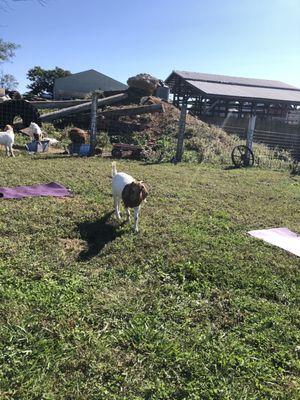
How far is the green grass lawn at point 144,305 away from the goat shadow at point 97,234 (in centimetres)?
2

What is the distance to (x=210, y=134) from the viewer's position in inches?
757

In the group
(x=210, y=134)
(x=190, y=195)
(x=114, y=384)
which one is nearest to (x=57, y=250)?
(x=114, y=384)

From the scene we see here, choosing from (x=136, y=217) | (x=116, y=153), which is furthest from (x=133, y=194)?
(x=116, y=153)

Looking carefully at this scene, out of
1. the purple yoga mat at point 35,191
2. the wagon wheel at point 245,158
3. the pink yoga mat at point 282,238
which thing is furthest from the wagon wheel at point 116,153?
the pink yoga mat at point 282,238

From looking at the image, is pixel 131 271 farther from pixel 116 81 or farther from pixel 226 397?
pixel 116 81

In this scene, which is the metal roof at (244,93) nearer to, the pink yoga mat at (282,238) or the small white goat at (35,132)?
the small white goat at (35,132)

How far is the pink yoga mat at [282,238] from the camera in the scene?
5.76 meters

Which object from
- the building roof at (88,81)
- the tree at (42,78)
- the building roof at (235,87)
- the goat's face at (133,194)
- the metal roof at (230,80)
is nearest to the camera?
the goat's face at (133,194)

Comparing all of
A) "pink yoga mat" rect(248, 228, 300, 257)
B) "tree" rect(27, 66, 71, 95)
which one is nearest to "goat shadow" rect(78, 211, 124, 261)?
"pink yoga mat" rect(248, 228, 300, 257)

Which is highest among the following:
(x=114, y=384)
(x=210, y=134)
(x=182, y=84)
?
(x=182, y=84)

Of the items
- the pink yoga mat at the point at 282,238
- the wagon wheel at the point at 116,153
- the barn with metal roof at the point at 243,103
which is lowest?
the pink yoga mat at the point at 282,238

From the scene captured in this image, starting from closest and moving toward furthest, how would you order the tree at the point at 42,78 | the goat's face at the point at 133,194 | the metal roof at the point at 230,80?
1. the goat's face at the point at 133,194
2. the metal roof at the point at 230,80
3. the tree at the point at 42,78

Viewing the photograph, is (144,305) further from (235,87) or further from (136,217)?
(235,87)

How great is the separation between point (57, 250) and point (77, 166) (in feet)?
21.6
